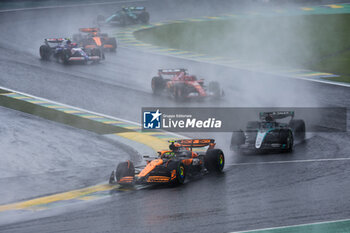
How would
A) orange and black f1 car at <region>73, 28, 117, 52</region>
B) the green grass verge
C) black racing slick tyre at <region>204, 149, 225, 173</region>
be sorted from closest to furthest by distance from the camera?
black racing slick tyre at <region>204, 149, 225, 173</region> < the green grass verge < orange and black f1 car at <region>73, 28, 117, 52</region>

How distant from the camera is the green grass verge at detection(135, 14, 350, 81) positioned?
1238 inches

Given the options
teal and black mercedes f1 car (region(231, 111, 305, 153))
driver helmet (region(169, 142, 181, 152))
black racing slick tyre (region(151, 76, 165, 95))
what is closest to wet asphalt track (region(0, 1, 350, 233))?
teal and black mercedes f1 car (region(231, 111, 305, 153))

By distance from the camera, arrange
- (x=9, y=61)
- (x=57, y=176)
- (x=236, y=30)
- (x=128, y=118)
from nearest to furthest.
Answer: (x=57, y=176), (x=128, y=118), (x=9, y=61), (x=236, y=30)

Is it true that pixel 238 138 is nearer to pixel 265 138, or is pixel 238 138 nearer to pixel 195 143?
pixel 265 138

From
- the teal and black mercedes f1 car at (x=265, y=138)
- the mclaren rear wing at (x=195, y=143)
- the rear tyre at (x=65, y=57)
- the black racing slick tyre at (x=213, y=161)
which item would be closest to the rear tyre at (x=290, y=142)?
the teal and black mercedes f1 car at (x=265, y=138)

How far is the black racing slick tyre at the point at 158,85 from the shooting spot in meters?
25.4

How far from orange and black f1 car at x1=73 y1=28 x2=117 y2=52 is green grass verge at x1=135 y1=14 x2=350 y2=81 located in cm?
395

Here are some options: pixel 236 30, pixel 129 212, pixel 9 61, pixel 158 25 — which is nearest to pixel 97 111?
pixel 9 61

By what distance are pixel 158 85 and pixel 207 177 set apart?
11.0 metres

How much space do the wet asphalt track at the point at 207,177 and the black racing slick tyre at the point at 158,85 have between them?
504 millimetres

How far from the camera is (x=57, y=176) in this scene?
15133 mm

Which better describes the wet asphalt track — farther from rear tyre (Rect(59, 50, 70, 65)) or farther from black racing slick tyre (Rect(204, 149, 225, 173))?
rear tyre (Rect(59, 50, 70, 65))

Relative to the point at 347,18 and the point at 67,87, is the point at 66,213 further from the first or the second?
the point at 347,18

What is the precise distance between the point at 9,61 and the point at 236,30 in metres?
14.1
